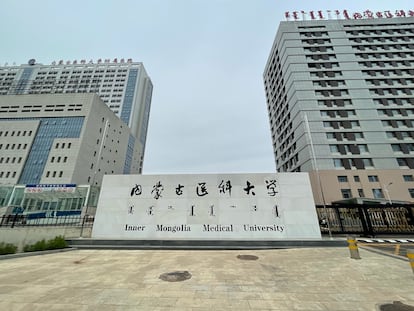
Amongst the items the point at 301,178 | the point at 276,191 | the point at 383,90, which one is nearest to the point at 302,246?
the point at 276,191

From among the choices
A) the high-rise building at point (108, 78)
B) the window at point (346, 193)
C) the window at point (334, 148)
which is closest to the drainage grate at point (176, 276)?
the window at point (346, 193)

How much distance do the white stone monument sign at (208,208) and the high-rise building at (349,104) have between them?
60.7 ft

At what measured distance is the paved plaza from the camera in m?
3.69

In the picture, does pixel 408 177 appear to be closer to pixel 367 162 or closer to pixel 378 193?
pixel 378 193

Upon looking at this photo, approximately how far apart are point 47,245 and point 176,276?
27.2ft

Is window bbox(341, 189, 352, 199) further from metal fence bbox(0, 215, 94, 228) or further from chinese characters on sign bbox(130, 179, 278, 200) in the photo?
metal fence bbox(0, 215, 94, 228)

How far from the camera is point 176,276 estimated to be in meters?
5.30

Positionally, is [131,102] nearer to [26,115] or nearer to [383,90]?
[26,115]

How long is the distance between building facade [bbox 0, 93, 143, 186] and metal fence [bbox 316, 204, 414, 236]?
39.8 m

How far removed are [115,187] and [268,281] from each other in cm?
1036

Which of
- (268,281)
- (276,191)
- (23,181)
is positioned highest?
(23,181)

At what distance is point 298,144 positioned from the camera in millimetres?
33844

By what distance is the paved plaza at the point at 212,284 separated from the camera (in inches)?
145

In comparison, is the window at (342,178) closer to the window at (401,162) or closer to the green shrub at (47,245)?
the window at (401,162)
